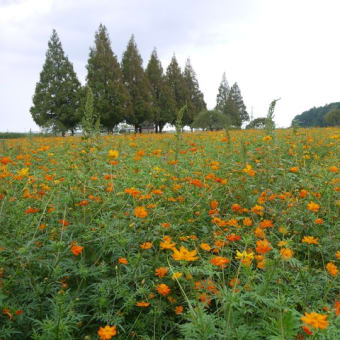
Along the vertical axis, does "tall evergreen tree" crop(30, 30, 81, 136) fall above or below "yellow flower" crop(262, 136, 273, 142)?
above

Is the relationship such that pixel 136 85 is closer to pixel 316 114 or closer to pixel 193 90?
pixel 193 90

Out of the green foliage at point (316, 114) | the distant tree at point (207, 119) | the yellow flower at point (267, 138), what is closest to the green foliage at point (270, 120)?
the yellow flower at point (267, 138)

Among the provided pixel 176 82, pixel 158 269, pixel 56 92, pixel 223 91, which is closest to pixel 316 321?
pixel 158 269

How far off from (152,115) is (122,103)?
10.9 ft

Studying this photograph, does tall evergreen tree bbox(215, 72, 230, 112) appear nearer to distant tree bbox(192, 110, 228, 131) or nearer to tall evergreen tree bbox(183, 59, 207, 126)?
tall evergreen tree bbox(183, 59, 207, 126)

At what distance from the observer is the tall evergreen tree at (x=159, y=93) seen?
2962cm

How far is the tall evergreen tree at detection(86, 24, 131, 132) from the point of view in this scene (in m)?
24.0

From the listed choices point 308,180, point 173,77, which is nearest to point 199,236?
point 308,180

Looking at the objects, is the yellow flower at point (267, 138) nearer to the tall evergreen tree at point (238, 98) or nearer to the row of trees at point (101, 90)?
the row of trees at point (101, 90)

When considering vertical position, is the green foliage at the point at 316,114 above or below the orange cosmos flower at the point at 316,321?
above

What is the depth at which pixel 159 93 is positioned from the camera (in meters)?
30.6

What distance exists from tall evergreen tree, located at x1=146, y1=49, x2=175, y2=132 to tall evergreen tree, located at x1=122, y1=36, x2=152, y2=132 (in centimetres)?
215

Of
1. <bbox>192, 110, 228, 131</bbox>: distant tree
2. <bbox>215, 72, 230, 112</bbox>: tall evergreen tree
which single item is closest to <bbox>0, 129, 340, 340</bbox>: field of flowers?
<bbox>192, 110, 228, 131</bbox>: distant tree

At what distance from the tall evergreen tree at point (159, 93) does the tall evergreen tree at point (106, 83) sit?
4968 mm
